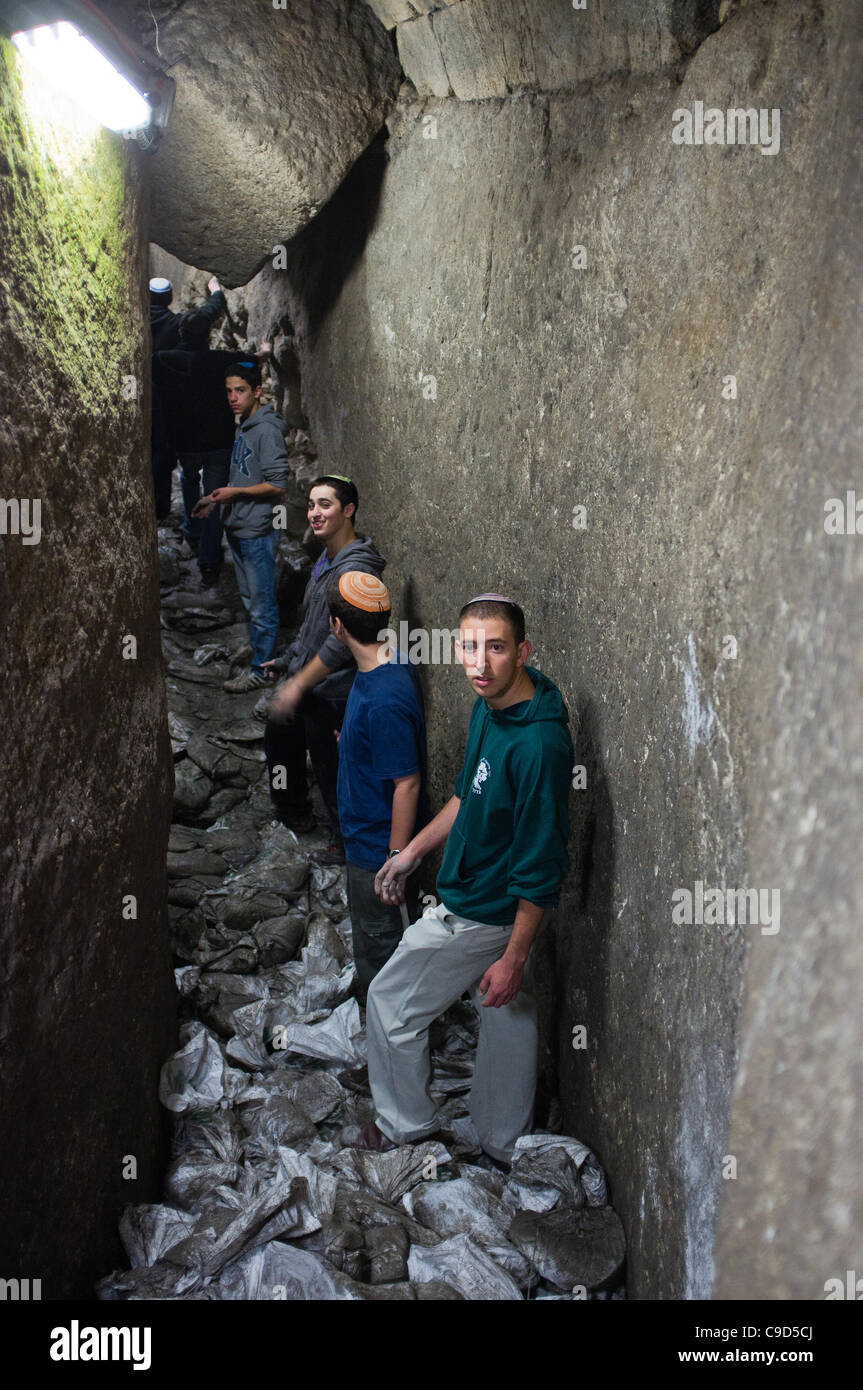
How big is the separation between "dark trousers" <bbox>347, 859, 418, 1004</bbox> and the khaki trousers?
0.56m

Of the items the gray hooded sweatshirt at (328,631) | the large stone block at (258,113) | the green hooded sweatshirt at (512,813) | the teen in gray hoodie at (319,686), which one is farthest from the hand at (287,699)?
the large stone block at (258,113)

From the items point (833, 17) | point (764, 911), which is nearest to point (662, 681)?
point (764, 911)

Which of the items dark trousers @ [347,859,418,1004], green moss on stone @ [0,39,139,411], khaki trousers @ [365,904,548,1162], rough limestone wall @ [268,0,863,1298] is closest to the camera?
rough limestone wall @ [268,0,863,1298]

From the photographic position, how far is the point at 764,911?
178 cm

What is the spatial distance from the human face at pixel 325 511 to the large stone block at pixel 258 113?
1360 millimetres

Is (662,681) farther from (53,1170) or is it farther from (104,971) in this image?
(53,1170)

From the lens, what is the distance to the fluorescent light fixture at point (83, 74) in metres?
2.55

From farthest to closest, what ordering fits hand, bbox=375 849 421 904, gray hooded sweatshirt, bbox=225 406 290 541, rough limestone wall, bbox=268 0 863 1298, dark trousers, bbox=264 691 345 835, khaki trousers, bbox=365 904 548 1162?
gray hooded sweatshirt, bbox=225 406 290 541
dark trousers, bbox=264 691 345 835
hand, bbox=375 849 421 904
khaki trousers, bbox=365 904 548 1162
rough limestone wall, bbox=268 0 863 1298

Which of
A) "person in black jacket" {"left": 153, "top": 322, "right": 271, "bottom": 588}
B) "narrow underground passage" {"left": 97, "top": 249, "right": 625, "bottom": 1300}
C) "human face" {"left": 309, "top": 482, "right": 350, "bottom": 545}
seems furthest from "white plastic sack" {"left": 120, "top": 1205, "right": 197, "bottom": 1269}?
"person in black jacket" {"left": 153, "top": 322, "right": 271, "bottom": 588}

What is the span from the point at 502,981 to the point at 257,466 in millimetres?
4022

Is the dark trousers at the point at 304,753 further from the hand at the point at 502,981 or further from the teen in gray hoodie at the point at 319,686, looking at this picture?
the hand at the point at 502,981

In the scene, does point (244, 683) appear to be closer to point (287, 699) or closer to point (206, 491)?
point (206, 491)

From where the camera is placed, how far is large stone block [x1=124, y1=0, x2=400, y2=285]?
14.0 feet

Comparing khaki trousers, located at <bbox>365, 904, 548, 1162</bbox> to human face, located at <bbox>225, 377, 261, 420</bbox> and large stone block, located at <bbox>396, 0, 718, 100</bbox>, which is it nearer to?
large stone block, located at <bbox>396, 0, 718, 100</bbox>
